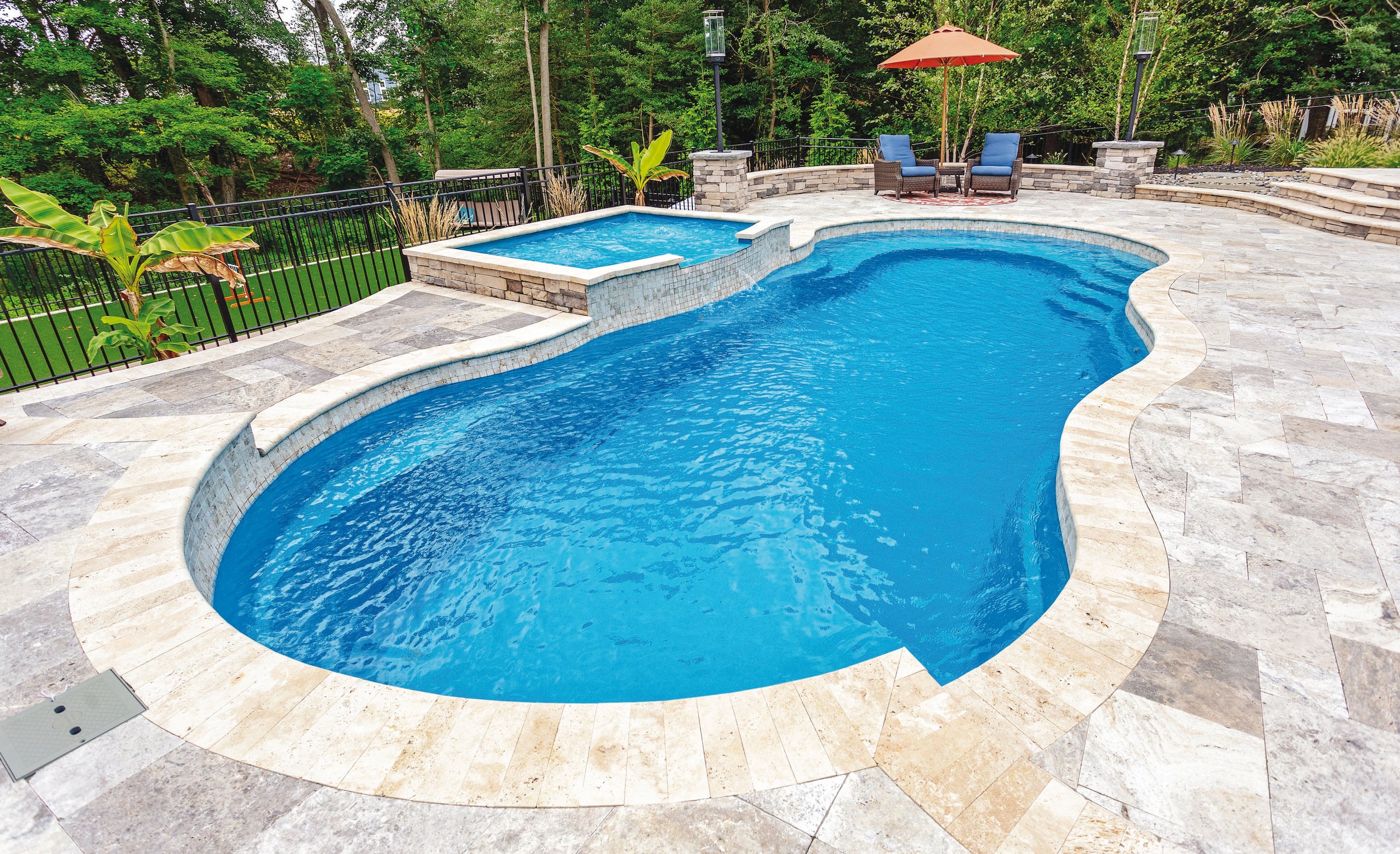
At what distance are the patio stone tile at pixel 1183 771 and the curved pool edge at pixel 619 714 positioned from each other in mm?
125

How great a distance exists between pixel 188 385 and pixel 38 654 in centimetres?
324

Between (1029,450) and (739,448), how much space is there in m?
2.21

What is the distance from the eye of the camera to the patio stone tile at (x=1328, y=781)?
1.98 m

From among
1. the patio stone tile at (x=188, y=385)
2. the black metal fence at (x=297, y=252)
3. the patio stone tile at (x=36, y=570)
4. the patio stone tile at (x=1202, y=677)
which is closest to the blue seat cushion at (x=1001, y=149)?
the black metal fence at (x=297, y=252)

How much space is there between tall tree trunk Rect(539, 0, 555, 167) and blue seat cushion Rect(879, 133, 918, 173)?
1144 centimetres

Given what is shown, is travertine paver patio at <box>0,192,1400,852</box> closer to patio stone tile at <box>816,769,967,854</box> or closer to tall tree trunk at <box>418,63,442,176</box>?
patio stone tile at <box>816,769,967,854</box>

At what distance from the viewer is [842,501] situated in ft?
14.9

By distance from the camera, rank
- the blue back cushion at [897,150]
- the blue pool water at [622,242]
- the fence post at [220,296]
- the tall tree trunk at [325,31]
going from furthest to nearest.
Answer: the tall tree trunk at [325,31] < the blue back cushion at [897,150] < the blue pool water at [622,242] < the fence post at [220,296]

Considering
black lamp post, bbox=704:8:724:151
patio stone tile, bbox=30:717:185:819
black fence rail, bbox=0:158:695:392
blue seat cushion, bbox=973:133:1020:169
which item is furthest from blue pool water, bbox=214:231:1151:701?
blue seat cushion, bbox=973:133:1020:169

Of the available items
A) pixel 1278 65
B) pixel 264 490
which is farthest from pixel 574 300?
pixel 1278 65

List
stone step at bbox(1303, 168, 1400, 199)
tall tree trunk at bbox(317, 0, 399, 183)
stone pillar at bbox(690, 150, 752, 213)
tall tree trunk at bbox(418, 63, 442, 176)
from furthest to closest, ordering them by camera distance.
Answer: tall tree trunk at bbox(418, 63, 442, 176) → tall tree trunk at bbox(317, 0, 399, 183) → stone pillar at bbox(690, 150, 752, 213) → stone step at bbox(1303, 168, 1400, 199)

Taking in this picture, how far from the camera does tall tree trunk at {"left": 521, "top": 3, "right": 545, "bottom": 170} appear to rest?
21641 mm

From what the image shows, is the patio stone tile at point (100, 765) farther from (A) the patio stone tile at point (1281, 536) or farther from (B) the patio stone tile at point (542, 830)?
(A) the patio stone tile at point (1281, 536)

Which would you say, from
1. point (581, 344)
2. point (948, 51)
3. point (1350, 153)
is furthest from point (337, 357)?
point (1350, 153)
